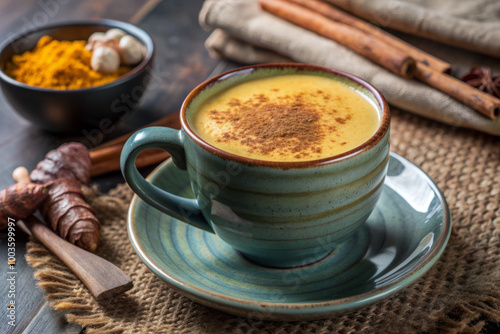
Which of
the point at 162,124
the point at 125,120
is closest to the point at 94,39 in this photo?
the point at 125,120

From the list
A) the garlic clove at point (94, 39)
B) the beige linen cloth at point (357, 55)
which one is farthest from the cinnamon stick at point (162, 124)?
the beige linen cloth at point (357, 55)

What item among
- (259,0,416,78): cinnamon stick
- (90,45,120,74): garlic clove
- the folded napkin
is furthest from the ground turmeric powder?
the folded napkin

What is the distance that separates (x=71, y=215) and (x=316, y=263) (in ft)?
1.36

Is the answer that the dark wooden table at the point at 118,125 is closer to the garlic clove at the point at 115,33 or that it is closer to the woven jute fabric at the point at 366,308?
the woven jute fabric at the point at 366,308

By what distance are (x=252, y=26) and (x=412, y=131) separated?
527 millimetres

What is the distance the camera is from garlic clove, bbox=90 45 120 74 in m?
1.27

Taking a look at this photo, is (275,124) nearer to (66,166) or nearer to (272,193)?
(272,193)

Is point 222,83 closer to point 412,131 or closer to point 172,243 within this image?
point 172,243

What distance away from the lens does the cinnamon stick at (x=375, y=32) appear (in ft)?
4.35

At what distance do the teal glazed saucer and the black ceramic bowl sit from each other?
30 cm

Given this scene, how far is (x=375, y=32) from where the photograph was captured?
143cm

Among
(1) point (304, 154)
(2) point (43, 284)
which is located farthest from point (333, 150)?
(2) point (43, 284)

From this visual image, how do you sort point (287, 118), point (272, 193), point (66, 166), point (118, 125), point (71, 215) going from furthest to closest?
point (118, 125) → point (66, 166) → point (71, 215) → point (287, 118) → point (272, 193)

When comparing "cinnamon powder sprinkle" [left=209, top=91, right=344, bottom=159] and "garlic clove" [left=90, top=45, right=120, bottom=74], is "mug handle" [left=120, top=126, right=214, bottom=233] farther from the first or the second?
→ "garlic clove" [left=90, top=45, right=120, bottom=74]
